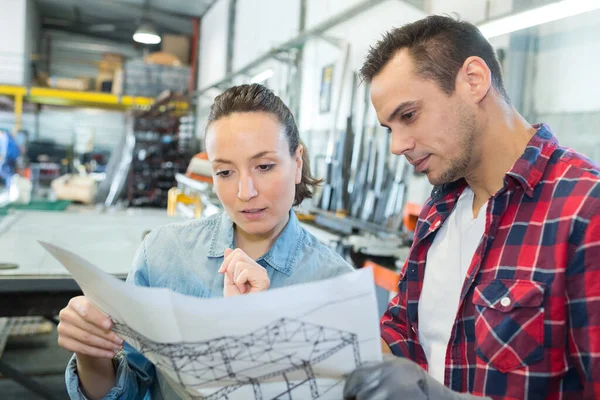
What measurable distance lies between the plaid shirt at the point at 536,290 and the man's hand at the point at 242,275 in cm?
44

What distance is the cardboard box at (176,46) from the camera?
43.0 feet

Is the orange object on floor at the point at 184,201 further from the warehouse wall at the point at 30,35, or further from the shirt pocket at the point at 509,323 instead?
the warehouse wall at the point at 30,35

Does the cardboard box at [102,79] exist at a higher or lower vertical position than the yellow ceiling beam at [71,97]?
higher

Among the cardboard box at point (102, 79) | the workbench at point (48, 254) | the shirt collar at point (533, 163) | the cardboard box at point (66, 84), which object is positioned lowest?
the workbench at point (48, 254)

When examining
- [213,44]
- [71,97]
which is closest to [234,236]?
[213,44]

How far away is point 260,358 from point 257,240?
521 mm

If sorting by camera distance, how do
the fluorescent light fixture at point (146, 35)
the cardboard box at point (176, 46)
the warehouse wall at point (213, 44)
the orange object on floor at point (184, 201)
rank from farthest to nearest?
1. the cardboard box at point (176, 46)
2. the fluorescent light fixture at point (146, 35)
3. the warehouse wall at point (213, 44)
4. the orange object on floor at point (184, 201)

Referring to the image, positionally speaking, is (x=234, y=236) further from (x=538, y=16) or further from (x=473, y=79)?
(x=538, y=16)

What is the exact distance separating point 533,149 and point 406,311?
493 mm

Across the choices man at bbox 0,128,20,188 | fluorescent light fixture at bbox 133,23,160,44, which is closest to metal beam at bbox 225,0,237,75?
fluorescent light fixture at bbox 133,23,160,44

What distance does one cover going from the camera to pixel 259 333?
0.66 meters

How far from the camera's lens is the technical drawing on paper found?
67 cm

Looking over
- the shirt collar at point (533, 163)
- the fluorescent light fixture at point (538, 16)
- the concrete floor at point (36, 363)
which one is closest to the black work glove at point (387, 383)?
the shirt collar at point (533, 163)

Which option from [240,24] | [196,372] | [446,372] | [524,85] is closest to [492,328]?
[446,372]
